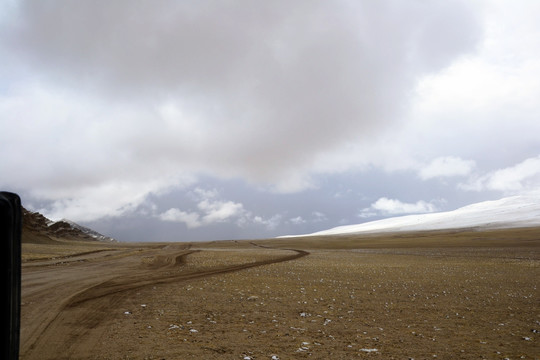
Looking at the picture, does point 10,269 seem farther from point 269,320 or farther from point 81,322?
point 269,320

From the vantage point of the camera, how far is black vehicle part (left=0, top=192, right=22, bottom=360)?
6.80 feet

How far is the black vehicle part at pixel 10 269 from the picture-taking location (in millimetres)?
Result: 2072

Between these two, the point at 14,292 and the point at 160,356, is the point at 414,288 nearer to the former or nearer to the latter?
the point at 160,356

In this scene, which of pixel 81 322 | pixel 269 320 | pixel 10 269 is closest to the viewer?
pixel 10 269

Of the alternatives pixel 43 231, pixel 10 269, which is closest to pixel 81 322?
pixel 10 269

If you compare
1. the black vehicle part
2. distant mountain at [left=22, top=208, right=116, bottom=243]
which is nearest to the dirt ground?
the black vehicle part

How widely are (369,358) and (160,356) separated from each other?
4.60m

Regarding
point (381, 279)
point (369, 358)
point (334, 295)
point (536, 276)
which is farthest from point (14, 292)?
point (536, 276)

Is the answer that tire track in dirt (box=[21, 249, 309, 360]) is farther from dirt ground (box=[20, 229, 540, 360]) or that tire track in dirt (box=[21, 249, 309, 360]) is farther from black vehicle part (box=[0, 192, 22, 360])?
black vehicle part (box=[0, 192, 22, 360])

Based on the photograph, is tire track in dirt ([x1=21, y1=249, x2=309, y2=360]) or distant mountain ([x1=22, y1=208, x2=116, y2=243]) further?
distant mountain ([x1=22, y1=208, x2=116, y2=243])

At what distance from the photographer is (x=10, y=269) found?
6.97ft

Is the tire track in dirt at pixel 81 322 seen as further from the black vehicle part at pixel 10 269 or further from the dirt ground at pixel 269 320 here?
the black vehicle part at pixel 10 269

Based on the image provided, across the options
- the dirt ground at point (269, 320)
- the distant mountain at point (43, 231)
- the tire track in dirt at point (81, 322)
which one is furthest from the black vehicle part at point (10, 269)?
the distant mountain at point (43, 231)

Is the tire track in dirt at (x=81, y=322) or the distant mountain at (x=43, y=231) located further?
the distant mountain at (x=43, y=231)
